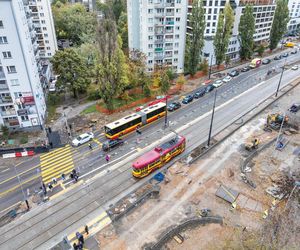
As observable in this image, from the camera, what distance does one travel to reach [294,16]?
125m

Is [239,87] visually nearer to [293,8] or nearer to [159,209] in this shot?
[159,209]

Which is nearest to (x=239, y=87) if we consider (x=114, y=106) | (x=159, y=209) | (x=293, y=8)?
(x=114, y=106)

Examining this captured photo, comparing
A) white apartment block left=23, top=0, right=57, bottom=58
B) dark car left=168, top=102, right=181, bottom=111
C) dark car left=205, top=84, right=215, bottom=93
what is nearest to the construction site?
dark car left=168, top=102, right=181, bottom=111

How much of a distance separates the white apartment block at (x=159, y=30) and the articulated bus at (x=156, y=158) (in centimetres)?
3878

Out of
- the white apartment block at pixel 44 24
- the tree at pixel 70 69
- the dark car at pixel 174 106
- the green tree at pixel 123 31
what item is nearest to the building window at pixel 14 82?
the tree at pixel 70 69

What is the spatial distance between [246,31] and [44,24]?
69281 millimetres

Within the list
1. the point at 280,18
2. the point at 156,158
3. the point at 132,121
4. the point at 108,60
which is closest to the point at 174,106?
the point at 132,121

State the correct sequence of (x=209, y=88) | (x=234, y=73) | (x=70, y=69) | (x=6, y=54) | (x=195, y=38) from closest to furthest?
1. (x=6, y=54)
2. (x=70, y=69)
3. (x=209, y=88)
4. (x=195, y=38)
5. (x=234, y=73)

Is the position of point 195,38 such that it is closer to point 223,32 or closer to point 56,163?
point 223,32

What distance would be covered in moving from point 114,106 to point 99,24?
1834cm

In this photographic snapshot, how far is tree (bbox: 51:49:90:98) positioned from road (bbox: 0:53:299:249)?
21646 mm

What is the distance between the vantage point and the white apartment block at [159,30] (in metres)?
65.2

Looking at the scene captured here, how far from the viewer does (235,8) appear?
78.0 meters

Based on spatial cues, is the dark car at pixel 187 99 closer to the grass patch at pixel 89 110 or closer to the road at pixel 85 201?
the road at pixel 85 201
